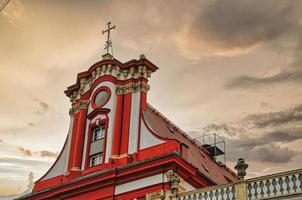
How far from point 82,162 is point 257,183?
1385 centimetres

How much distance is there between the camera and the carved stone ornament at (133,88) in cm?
3056

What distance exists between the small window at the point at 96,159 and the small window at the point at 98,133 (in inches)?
45.6

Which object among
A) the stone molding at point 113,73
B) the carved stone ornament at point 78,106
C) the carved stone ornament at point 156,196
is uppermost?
the stone molding at point 113,73

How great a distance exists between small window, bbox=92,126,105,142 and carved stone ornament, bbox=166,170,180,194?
7019mm

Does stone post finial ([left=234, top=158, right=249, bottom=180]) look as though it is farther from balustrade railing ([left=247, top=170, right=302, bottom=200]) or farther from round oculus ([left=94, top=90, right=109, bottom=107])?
round oculus ([left=94, top=90, right=109, bottom=107])

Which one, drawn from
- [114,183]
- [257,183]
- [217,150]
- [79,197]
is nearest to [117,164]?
[114,183]

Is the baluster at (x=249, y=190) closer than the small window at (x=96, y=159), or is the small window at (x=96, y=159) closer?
the baluster at (x=249, y=190)

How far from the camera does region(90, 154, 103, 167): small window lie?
29.9 m

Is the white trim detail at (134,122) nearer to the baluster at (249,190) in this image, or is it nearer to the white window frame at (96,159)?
the white window frame at (96,159)

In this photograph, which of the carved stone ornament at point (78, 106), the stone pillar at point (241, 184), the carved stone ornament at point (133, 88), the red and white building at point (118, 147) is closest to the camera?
the stone pillar at point (241, 184)

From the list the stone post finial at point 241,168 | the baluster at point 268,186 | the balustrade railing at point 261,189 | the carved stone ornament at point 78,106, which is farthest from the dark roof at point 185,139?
the baluster at point 268,186

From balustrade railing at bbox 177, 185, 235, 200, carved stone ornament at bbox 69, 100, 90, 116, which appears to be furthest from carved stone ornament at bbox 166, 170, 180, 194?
carved stone ornament at bbox 69, 100, 90, 116

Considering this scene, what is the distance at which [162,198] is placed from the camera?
24.5 metres

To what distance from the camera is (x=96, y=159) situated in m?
30.3
